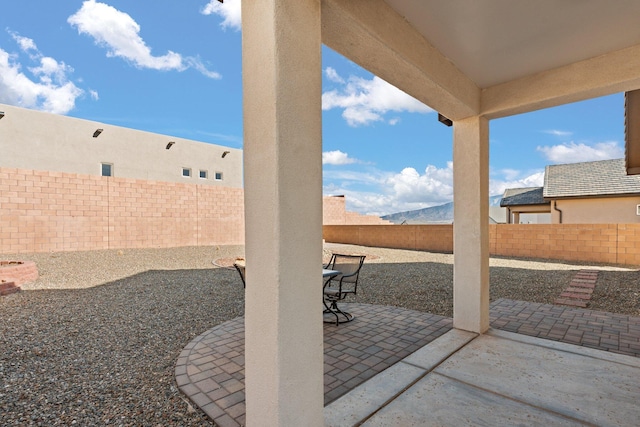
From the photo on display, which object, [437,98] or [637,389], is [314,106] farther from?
[637,389]

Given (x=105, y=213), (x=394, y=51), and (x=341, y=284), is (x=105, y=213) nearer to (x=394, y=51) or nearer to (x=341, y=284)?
(x=341, y=284)

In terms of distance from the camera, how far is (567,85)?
112 inches

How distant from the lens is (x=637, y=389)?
2322mm

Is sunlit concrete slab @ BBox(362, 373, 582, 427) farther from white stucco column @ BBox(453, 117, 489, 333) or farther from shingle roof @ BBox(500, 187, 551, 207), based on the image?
shingle roof @ BBox(500, 187, 551, 207)

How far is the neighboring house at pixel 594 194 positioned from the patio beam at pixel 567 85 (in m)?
15.6

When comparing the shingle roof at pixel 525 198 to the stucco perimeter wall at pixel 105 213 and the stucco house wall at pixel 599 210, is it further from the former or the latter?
the stucco perimeter wall at pixel 105 213

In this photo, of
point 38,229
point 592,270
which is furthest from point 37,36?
point 592,270

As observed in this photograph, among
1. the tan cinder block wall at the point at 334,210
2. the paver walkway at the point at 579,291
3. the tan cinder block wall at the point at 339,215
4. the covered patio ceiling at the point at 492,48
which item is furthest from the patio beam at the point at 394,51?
the tan cinder block wall at the point at 334,210

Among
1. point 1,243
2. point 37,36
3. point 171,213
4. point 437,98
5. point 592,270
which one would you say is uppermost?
point 37,36

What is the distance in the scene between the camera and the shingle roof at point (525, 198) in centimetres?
1790

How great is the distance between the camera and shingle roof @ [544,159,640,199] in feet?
46.6

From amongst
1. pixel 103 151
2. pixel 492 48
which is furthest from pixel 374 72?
pixel 103 151

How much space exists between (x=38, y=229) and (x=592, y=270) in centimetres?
1548

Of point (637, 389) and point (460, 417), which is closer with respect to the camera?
point (460, 417)
